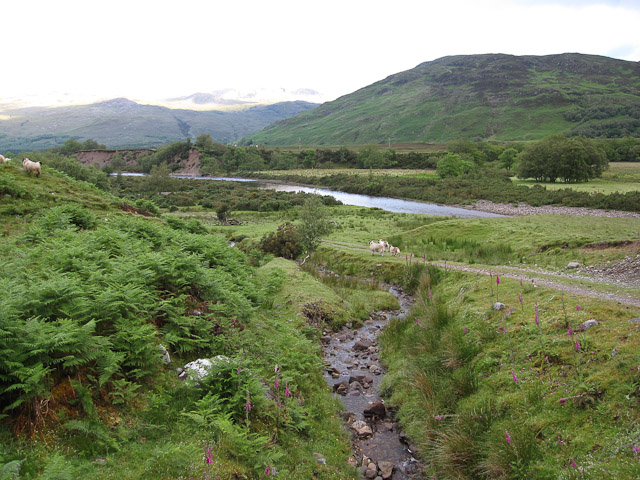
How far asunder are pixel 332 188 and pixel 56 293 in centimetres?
11233

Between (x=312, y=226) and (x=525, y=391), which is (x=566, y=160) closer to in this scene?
(x=312, y=226)

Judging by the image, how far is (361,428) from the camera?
9617 millimetres

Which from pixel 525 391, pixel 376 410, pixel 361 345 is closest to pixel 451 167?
pixel 361 345

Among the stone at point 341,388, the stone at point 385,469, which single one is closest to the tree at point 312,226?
the stone at point 341,388

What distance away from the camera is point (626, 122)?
188 meters

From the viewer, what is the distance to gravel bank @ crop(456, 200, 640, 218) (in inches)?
1974

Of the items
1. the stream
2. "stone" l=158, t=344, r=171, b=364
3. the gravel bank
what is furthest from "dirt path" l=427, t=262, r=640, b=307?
the gravel bank

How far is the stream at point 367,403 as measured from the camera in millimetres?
8336

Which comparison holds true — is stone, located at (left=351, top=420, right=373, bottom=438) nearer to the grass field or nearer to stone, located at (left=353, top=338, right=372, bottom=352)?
stone, located at (left=353, top=338, right=372, bottom=352)

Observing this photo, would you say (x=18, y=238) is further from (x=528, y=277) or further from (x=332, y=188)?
(x=332, y=188)

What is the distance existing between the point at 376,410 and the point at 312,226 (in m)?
20.7

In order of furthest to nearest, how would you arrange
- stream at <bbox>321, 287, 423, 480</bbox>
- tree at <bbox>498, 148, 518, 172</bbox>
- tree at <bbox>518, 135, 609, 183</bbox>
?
tree at <bbox>498, 148, 518, 172</bbox> < tree at <bbox>518, 135, 609, 183</bbox> < stream at <bbox>321, 287, 423, 480</bbox>

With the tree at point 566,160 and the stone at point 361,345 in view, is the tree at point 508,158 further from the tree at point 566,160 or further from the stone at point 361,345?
the stone at point 361,345

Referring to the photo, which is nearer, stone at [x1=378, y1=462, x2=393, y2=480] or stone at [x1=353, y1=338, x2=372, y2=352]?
stone at [x1=378, y1=462, x2=393, y2=480]
